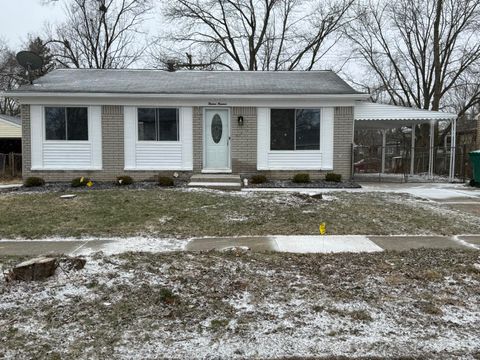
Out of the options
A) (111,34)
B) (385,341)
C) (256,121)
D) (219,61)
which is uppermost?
(111,34)

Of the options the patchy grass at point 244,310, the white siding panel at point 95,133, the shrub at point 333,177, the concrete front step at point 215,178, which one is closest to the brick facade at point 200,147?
the white siding panel at point 95,133

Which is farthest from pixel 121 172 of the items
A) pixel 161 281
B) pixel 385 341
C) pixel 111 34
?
pixel 111 34

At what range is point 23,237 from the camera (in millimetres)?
6707

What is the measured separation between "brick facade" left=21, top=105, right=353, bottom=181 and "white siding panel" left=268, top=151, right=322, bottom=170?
0.69 feet

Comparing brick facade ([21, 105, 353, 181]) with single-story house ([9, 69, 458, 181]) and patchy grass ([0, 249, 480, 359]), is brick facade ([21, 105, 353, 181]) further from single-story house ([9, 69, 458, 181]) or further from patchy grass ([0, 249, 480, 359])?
patchy grass ([0, 249, 480, 359])

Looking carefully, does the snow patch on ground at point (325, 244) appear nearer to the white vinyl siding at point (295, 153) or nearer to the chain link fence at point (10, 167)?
the white vinyl siding at point (295, 153)

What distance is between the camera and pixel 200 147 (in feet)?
44.9

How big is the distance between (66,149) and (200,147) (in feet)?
14.6

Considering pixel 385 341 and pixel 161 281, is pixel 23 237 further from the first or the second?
pixel 385 341

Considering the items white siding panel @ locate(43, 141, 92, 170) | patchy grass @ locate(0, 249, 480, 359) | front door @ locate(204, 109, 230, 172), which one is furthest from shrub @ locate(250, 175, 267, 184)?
patchy grass @ locate(0, 249, 480, 359)

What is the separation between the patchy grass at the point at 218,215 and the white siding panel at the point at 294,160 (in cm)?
342

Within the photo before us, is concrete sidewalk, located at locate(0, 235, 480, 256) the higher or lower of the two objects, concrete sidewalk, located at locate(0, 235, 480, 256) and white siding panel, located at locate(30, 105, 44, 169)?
the lower

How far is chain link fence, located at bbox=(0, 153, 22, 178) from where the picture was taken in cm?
1816

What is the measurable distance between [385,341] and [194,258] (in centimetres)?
270
